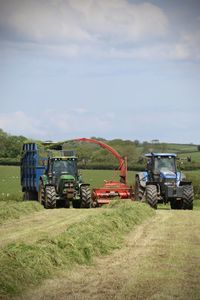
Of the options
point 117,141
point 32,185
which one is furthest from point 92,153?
point 32,185

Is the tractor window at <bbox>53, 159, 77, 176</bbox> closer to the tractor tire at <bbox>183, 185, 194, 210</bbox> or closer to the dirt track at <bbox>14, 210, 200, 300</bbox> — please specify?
the tractor tire at <bbox>183, 185, 194, 210</bbox>

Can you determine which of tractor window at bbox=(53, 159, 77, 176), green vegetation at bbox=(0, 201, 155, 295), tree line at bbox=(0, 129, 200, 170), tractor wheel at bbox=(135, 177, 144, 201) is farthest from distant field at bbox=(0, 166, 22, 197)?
green vegetation at bbox=(0, 201, 155, 295)

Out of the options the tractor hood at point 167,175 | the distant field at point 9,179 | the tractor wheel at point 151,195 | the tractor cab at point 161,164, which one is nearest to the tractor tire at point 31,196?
the tractor cab at point 161,164

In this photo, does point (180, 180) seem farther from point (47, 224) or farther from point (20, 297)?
point (20, 297)

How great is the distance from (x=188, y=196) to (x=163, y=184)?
102 cm

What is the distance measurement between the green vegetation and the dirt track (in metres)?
0.22

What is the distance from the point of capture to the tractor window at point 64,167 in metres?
25.4

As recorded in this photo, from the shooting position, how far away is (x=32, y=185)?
2877 cm

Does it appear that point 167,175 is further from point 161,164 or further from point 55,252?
point 55,252

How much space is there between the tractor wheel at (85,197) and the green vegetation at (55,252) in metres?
9.72

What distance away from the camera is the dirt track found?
8219 mm

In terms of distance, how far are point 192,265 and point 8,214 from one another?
986 centimetres

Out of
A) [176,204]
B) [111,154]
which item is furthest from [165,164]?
[111,154]

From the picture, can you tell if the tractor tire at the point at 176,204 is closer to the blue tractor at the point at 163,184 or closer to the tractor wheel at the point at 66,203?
the blue tractor at the point at 163,184
